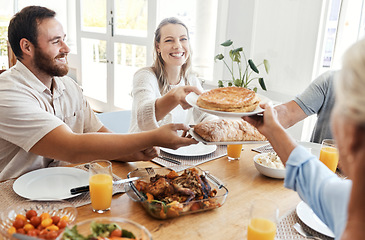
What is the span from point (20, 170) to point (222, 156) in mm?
1023

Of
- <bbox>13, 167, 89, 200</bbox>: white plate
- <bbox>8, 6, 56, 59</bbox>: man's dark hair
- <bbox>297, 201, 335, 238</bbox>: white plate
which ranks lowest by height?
<bbox>13, 167, 89, 200</bbox>: white plate

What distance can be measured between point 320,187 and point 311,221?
32cm

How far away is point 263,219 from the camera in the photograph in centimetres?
99

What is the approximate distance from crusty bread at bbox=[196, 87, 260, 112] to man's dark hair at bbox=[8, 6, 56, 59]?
0.98 metres

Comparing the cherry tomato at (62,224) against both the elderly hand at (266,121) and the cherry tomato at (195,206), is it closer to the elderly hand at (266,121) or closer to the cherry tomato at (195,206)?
the cherry tomato at (195,206)

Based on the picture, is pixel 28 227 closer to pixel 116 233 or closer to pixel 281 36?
pixel 116 233

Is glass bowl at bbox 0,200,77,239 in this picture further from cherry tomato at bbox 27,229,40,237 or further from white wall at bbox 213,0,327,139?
white wall at bbox 213,0,327,139

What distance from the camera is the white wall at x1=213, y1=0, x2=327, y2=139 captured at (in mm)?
2943

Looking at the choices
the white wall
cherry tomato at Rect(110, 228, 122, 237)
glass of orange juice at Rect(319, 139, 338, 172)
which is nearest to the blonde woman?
glass of orange juice at Rect(319, 139, 338, 172)

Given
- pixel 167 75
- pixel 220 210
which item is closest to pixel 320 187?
pixel 220 210

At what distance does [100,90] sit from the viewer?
5.74 metres

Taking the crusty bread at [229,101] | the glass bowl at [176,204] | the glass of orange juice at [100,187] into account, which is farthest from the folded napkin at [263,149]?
the glass of orange juice at [100,187]

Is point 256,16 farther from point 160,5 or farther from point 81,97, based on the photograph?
point 81,97

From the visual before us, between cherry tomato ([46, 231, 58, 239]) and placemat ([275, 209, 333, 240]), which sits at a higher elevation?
cherry tomato ([46, 231, 58, 239])
